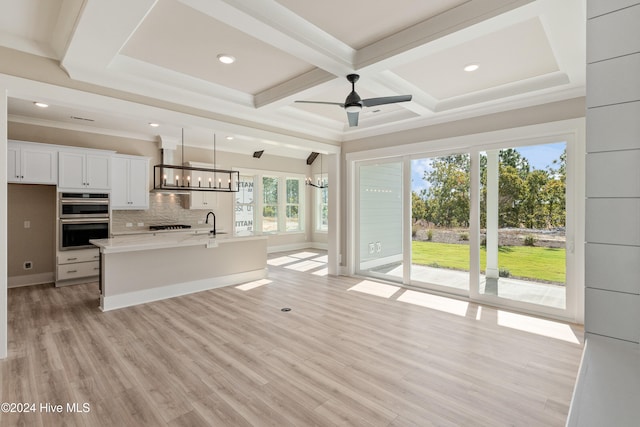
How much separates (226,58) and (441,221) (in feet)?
12.5

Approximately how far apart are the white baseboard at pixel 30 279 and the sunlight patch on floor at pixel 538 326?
729cm

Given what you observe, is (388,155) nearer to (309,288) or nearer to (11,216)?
(309,288)

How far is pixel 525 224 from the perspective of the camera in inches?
168

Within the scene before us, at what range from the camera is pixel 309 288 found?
5.41 meters

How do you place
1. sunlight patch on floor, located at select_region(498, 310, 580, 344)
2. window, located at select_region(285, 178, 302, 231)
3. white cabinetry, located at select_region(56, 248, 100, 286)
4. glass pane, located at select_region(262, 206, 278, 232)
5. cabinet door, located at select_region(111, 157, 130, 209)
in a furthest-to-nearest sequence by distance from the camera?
window, located at select_region(285, 178, 302, 231) < glass pane, located at select_region(262, 206, 278, 232) < cabinet door, located at select_region(111, 157, 130, 209) < white cabinetry, located at select_region(56, 248, 100, 286) < sunlight patch on floor, located at select_region(498, 310, 580, 344)

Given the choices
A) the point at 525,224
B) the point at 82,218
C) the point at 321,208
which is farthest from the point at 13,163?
the point at 525,224

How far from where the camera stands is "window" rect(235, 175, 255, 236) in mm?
8891

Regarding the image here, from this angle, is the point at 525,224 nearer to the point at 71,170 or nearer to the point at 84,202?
the point at 84,202

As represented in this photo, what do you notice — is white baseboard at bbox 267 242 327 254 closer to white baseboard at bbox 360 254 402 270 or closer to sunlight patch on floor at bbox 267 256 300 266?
sunlight patch on floor at bbox 267 256 300 266

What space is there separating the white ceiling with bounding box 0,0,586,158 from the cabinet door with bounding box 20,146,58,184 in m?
0.69

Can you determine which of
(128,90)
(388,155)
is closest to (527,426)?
(388,155)

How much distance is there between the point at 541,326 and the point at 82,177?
7.28 m

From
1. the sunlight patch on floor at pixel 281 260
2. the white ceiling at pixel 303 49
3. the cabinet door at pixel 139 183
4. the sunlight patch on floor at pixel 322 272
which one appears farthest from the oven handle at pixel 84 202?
the sunlight patch on floor at pixel 322 272

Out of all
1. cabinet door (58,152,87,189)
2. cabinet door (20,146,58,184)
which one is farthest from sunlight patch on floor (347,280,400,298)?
cabinet door (20,146,58,184)
